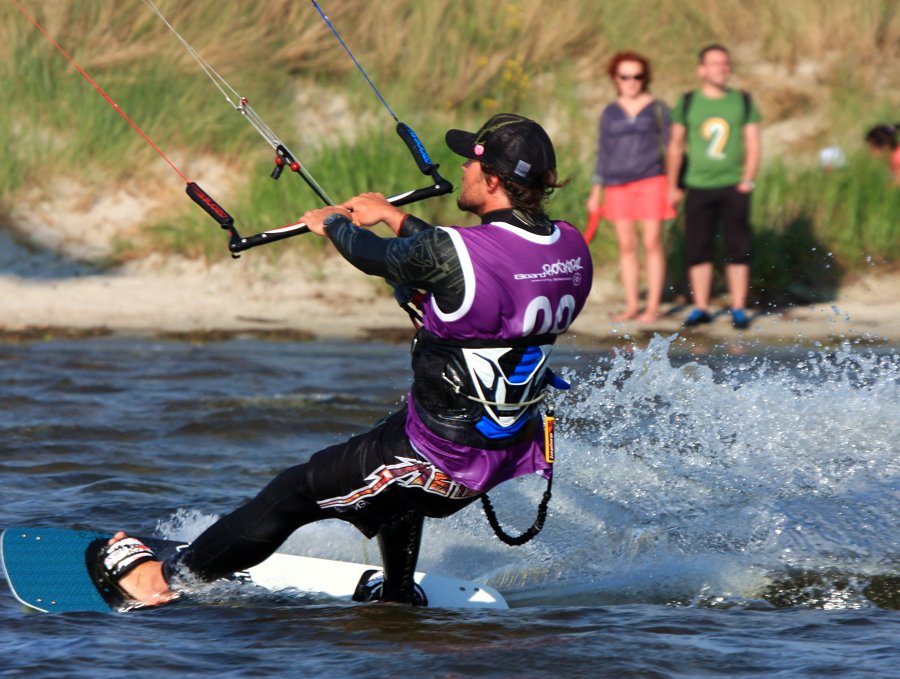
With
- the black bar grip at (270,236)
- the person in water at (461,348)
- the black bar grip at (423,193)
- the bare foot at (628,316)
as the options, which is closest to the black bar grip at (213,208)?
the black bar grip at (270,236)

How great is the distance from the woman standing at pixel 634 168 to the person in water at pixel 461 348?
5783 mm

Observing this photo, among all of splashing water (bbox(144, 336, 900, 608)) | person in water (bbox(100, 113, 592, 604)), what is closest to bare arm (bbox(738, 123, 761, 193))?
splashing water (bbox(144, 336, 900, 608))

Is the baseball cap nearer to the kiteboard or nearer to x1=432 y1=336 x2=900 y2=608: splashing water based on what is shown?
the kiteboard

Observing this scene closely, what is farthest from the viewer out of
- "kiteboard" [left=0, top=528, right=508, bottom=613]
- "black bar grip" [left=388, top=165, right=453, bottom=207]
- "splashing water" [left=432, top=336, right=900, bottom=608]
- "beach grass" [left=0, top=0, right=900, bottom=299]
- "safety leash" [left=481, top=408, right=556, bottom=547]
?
"beach grass" [left=0, top=0, right=900, bottom=299]

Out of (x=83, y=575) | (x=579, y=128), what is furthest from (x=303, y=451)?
(x=579, y=128)

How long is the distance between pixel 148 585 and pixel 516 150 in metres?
2.07

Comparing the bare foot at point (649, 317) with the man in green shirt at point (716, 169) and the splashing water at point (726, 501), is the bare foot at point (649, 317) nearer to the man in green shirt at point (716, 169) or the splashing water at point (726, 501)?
the man in green shirt at point (716, 169)

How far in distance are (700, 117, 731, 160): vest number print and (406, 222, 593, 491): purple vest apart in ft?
19.7

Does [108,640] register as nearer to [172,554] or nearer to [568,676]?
[172,554]

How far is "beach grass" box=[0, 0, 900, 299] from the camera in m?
12.4

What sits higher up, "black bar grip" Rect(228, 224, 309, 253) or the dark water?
A: "black bar grip" Rect(228, 224, 309, 253)

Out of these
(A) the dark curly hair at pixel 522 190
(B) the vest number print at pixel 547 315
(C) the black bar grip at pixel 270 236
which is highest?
(A) the dark curly hair at pixel 522 190

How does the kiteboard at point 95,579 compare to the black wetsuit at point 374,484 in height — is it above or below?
below

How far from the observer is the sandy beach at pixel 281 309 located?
1138 centimetres
